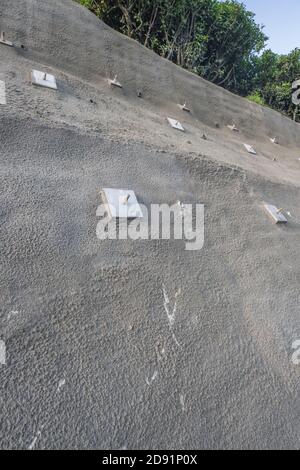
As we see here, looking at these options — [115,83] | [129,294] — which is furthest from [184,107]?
[129,294]

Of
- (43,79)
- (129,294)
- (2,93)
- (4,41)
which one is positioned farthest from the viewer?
(4,41)

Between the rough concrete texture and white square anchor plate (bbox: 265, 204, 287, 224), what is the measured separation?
0.12 metres

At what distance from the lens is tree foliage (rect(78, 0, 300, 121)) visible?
10.8 meters

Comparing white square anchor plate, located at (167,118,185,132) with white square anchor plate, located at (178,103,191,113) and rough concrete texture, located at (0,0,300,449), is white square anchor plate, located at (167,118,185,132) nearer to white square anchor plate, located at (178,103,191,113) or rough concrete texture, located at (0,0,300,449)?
rough concrete texture, located at (0,0,300,449)

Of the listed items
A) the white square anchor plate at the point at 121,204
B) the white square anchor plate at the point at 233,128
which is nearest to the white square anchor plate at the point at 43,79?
the white square anchor plate at the point at 121,204

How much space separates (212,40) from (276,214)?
1117 cm

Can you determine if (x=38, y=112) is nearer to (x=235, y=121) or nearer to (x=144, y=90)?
(x=144, y=90)

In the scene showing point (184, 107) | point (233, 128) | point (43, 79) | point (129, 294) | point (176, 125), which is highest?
point (184, 107)

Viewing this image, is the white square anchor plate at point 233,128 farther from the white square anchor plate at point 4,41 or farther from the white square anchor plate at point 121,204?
the white square anchor plate at point 121,204

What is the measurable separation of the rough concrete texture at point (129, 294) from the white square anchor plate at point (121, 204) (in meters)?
0.18

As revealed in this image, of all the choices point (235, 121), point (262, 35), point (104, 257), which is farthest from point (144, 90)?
point (262, 35)

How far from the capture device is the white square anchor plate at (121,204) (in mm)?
3580

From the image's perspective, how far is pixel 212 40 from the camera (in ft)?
41.8

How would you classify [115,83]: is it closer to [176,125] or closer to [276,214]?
[176,125]
